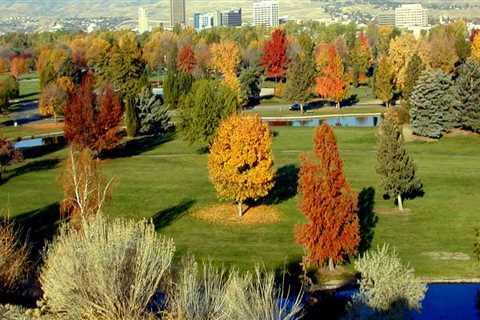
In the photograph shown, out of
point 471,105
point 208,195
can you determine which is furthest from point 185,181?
point 471,105

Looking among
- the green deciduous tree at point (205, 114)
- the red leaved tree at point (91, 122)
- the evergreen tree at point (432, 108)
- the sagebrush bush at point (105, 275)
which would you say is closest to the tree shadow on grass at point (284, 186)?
the green deciduous tree at point (205, 114)

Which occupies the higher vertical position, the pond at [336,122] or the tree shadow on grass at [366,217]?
the pond at [336,122]

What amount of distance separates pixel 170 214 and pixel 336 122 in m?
41.4

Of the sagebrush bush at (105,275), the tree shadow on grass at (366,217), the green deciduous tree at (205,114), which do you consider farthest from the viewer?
the green deciduous tree at (205,114)

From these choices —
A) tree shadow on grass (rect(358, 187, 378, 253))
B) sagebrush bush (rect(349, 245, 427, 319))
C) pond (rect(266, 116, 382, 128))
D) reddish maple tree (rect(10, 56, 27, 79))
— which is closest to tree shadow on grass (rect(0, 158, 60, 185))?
tree shadow on grass (rect(358, 187, 378, 253))

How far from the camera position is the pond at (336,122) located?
7969 cm

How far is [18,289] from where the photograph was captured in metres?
23.2

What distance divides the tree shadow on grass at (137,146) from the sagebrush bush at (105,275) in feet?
151

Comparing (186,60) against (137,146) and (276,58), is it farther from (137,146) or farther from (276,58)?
(137,146)

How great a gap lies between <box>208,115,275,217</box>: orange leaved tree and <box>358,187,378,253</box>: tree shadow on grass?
5700mm

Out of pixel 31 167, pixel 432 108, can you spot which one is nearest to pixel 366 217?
pixel 432 108

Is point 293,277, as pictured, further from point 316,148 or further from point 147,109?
point 147,109

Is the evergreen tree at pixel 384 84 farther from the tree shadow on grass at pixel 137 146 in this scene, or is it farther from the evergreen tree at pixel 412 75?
the tree shadow on grass at pixel 137 146

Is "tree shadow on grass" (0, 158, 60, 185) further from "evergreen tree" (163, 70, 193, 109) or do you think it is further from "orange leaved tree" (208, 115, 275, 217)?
"evergreen tree" (163, 70, 193, 109)
